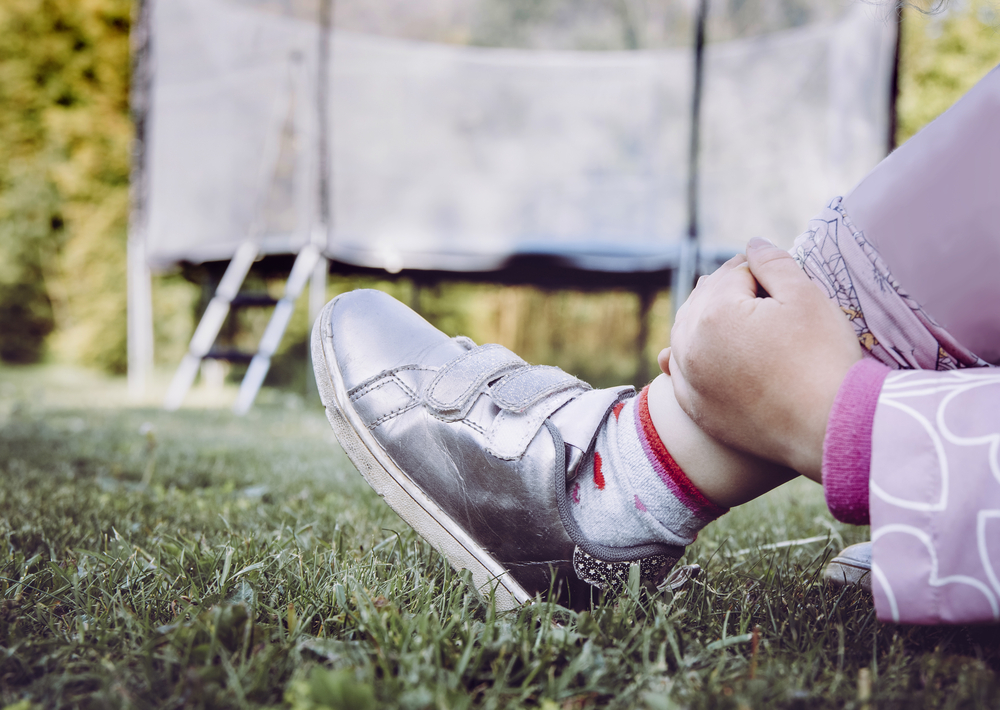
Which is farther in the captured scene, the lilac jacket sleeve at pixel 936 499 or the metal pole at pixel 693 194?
the metal pole at pixel 693 194

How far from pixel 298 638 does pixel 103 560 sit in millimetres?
337

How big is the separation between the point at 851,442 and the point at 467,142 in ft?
15.1

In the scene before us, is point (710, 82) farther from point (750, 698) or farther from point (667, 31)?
point (750, 698)

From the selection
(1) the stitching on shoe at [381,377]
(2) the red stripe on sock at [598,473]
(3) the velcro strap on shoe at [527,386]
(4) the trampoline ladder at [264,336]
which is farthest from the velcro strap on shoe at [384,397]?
(4) the trampoline ladder at [264,336]

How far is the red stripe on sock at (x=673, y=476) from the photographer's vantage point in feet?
2.29

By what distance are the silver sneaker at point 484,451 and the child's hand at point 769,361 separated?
0.16 meters

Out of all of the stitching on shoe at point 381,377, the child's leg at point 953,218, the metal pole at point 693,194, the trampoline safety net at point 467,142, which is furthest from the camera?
the trampoline safety net at point 467,142

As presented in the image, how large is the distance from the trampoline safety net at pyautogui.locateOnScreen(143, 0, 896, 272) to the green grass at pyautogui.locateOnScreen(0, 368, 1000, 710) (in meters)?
3.48

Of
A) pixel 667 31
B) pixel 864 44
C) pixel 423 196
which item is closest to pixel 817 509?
pixel 423 196

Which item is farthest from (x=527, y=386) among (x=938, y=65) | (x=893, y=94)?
(x=938, y=65)

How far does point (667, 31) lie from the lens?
5.23 metres

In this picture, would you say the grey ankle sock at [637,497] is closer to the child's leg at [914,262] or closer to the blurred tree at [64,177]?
the child's leg at [914,262]

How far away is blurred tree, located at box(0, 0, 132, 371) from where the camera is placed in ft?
24.8

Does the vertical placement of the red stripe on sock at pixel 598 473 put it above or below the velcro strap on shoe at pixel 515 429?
below
